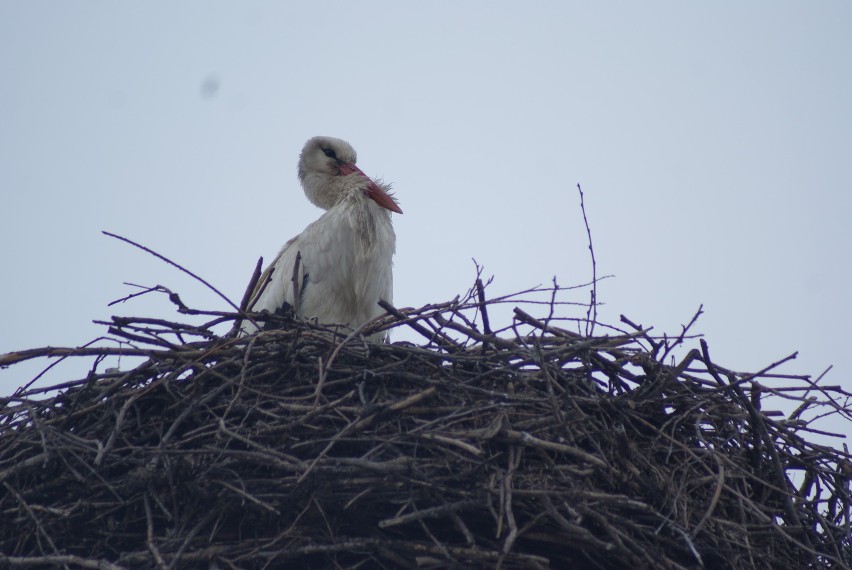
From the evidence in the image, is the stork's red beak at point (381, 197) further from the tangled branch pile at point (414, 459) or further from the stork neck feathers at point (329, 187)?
the tangled branch pile at point (414, 459)

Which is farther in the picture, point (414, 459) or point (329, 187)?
point (329, 187)

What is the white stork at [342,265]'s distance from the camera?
386 cm

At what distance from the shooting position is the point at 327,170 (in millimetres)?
4531

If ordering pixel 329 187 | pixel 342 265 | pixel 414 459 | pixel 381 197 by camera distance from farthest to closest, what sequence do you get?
1. pixel 329 187
2. pixel 381 197
3. pixel 342 265
4. pixel 414 459

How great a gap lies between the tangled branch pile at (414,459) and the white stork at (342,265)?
0.99m

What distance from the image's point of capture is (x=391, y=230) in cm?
415

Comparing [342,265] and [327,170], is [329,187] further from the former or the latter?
[342,265]

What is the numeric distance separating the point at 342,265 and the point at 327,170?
0.80 metres

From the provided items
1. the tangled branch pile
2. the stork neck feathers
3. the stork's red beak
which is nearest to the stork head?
the stork neck feathers

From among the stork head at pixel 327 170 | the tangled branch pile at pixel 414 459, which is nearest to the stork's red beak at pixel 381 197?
the stork head at pixel 327 170

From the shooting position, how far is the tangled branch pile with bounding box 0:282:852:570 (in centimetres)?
235

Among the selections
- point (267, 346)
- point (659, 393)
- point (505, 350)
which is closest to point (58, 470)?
point (267, 346)

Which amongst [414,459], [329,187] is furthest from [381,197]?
[414,459]

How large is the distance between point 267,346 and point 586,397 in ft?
3.07
